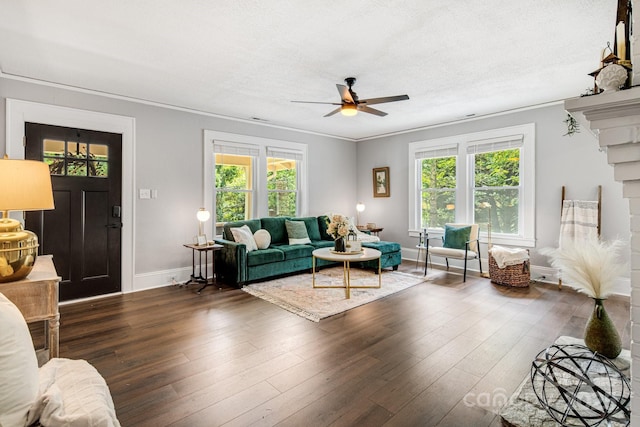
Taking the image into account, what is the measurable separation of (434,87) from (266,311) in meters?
3.40

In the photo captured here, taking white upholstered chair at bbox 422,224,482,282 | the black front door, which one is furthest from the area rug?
the black front door

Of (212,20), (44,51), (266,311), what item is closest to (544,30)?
(212,20)

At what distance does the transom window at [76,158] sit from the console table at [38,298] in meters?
2.54

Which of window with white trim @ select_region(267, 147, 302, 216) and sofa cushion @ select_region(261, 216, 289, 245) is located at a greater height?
window with white trim @ select_region(267, 147, 302, 216)

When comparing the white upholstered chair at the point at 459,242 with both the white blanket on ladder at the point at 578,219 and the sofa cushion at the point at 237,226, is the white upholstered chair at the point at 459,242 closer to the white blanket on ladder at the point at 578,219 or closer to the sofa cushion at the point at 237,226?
the white blanket on ladder at the point at 578,219

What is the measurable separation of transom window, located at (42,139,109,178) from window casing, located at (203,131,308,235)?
1379 millimetres

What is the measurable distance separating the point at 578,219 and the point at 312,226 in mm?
4035

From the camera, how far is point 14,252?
1.82m

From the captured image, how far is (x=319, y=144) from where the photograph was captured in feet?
22.3

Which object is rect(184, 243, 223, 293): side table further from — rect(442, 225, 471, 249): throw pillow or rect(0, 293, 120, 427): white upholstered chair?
rect(442, 225, 471, 249): throw pillow

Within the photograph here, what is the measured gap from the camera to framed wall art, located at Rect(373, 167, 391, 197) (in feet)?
22.7

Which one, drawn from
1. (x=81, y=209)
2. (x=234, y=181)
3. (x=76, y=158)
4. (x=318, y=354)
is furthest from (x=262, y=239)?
(x=318, y=354)

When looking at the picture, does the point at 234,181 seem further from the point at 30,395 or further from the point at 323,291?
the point at 30,395

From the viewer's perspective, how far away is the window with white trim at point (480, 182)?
5027 millimetres
